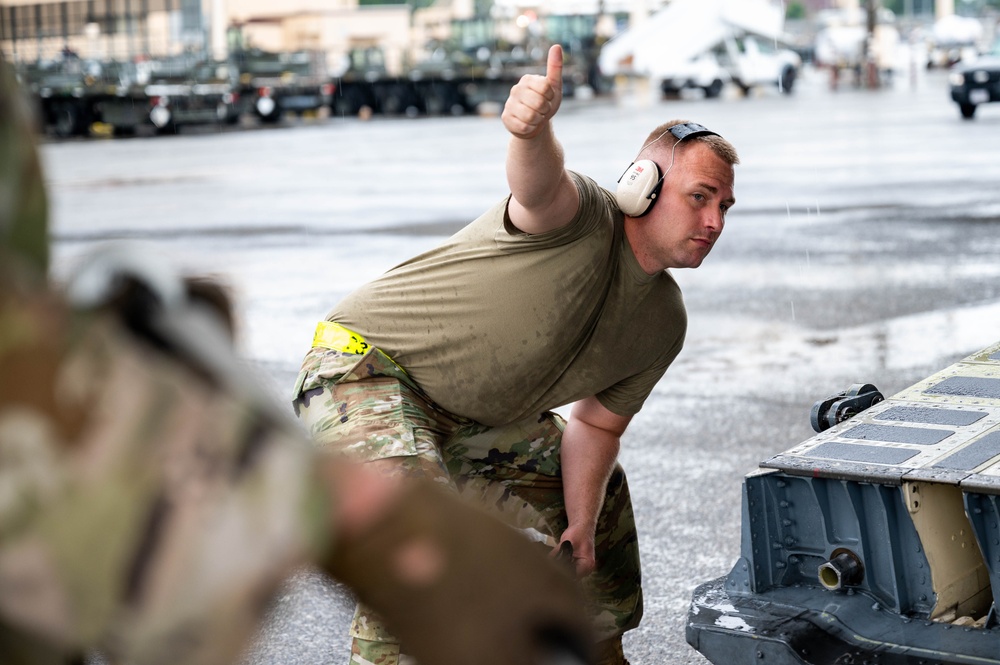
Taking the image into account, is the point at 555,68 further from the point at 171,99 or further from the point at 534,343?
the point at 171,99

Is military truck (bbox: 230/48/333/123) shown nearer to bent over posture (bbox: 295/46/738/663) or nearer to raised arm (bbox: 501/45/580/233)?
bent over posture (bbox: 295/46/738/663)

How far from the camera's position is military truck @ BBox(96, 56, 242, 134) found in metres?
35.5

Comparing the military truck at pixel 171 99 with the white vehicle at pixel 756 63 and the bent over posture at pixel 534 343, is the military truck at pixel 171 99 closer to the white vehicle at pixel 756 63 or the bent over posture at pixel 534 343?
the white vehicle at pixel 756 63

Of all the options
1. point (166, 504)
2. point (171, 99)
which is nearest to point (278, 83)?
point (171, 99)

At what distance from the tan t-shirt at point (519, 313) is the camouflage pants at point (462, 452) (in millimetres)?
71

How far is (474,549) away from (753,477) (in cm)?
246

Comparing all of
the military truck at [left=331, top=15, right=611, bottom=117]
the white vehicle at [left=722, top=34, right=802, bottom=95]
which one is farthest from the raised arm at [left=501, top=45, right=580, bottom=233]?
the white vehicle at [left=722, top=34, right=802, bottom=95]

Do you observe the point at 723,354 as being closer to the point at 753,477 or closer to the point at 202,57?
the point at 753,477

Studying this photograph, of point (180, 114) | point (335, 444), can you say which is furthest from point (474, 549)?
point (180, 114)

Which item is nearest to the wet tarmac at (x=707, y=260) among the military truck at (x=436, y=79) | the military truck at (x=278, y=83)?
the military truck at (x=278, y=83)

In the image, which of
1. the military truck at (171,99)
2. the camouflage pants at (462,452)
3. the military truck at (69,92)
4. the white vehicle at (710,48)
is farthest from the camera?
the white vehicle at (710,48)

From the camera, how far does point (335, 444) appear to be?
3.34m

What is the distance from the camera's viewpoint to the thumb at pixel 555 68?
3043 mm

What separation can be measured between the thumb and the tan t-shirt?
45cm
